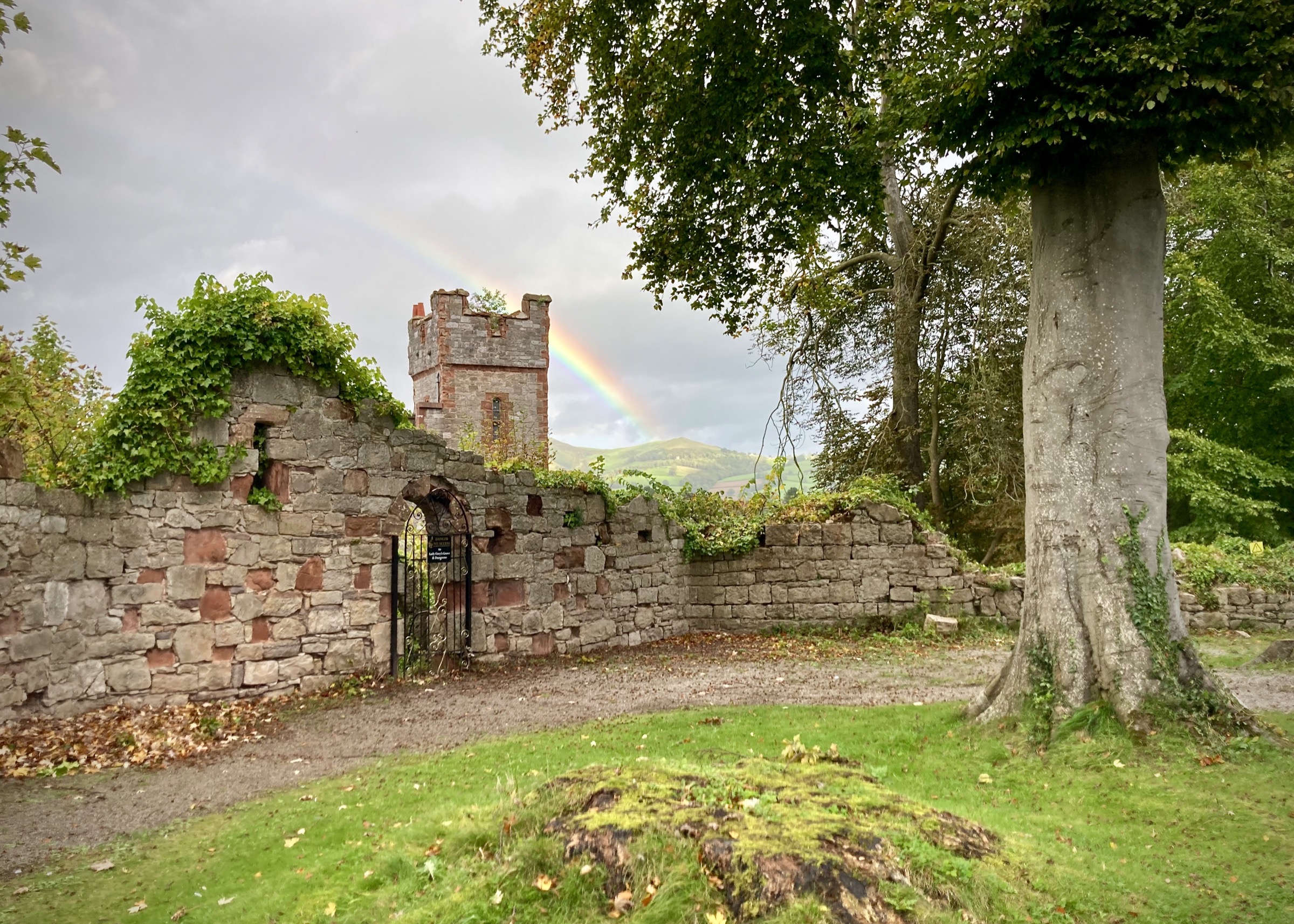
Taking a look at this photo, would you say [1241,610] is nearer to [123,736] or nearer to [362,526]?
[362,526]

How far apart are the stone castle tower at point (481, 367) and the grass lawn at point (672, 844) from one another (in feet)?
79.5

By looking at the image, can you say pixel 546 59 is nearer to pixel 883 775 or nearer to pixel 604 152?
pixel 604 152

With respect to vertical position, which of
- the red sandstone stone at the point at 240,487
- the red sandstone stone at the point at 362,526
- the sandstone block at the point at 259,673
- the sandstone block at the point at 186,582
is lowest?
the sandstone block at the point at 259,673

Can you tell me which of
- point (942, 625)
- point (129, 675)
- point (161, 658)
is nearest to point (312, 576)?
point (161, 658)

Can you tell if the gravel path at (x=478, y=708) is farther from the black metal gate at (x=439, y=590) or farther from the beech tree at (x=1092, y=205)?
the beech tree at (x=1092, y=205)

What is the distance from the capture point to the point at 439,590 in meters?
11.9

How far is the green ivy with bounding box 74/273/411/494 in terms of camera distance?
885 cm

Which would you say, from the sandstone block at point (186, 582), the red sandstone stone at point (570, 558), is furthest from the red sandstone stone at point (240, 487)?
the red sandstone stone at point (570, 558)

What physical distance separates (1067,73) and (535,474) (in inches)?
333

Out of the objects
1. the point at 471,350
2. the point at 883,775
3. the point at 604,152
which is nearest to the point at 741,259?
the point at 604,152

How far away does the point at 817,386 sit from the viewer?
1847 cm

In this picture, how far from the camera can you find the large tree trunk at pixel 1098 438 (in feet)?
21.7

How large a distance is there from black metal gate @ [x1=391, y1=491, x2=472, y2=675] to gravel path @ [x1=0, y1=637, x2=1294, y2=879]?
0.59 metres

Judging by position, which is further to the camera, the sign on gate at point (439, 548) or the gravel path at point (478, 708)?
the sign on gate at point (439, 548)
